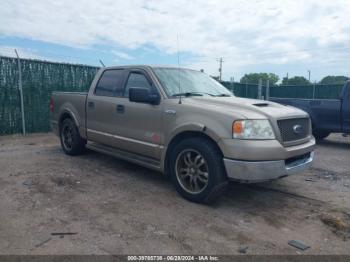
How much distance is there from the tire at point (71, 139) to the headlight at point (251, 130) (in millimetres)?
3798

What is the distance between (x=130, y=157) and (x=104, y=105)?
3.76ft

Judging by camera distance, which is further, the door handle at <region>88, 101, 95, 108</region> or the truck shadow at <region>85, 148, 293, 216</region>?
the door handle at <region>88, 101, 95, 108</region>

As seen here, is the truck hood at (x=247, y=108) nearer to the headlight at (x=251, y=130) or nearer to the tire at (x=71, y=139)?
the headlight at (x=251, y=130)

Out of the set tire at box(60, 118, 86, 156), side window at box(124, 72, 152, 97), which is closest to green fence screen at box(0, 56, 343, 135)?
tire at box(60, 118, 86, 156)

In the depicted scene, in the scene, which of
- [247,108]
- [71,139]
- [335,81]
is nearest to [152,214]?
[247,108]

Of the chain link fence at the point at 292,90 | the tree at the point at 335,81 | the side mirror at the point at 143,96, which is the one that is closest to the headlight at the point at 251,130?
the side mirror at the point at 143,96

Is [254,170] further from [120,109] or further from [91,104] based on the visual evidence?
[91,104]

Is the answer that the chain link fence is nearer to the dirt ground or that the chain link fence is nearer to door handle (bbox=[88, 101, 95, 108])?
door handle (bbox=[88, 101, 95, 108])

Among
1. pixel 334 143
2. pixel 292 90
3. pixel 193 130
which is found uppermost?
pixel 292 90

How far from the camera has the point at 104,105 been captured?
Result: 568cm

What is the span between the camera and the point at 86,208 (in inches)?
158

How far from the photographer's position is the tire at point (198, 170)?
392cm

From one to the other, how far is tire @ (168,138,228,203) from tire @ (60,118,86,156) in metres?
2.78

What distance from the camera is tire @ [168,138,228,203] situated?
3.92 m
